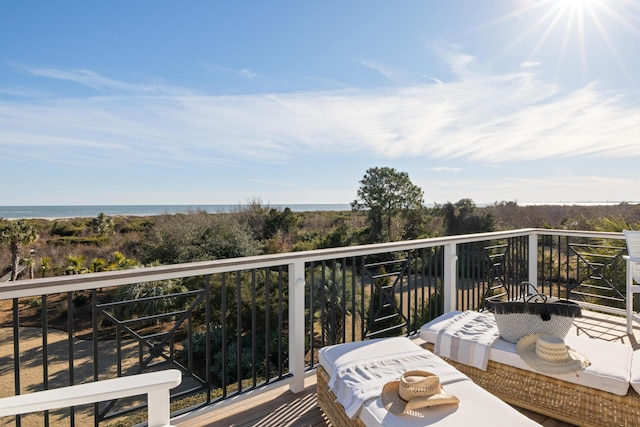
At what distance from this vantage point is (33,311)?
32.4 ft

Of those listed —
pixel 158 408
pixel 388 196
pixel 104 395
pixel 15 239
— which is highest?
pixel 388 196

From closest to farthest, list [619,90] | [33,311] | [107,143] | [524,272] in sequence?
[524,272] < [619,90] < [33,311] < [107,143]

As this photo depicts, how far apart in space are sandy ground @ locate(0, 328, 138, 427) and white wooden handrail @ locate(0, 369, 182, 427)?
4590 millimetres

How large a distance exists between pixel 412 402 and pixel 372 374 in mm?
320

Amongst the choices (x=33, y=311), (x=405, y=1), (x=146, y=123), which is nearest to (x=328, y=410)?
(x=405, y=1)

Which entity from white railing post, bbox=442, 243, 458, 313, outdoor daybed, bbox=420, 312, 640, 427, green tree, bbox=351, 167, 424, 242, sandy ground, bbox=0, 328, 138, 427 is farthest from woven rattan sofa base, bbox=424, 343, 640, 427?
green tree, bbox=351, 167, 424, 242

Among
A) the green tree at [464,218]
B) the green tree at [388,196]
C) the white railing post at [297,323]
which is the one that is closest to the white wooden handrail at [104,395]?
the white railing post at [297,323]

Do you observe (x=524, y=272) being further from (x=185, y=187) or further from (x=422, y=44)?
(x=185, y=187)

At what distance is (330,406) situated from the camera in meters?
1.78

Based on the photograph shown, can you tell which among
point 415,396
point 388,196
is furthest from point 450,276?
point 388,196

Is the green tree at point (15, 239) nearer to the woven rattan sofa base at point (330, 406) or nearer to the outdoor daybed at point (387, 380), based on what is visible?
the woven rattan sofa base at point (330, 406)

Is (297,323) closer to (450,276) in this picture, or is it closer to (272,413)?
(272,413)

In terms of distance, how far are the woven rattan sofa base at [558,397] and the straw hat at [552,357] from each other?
8 centimetres

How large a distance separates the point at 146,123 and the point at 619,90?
12697mm
